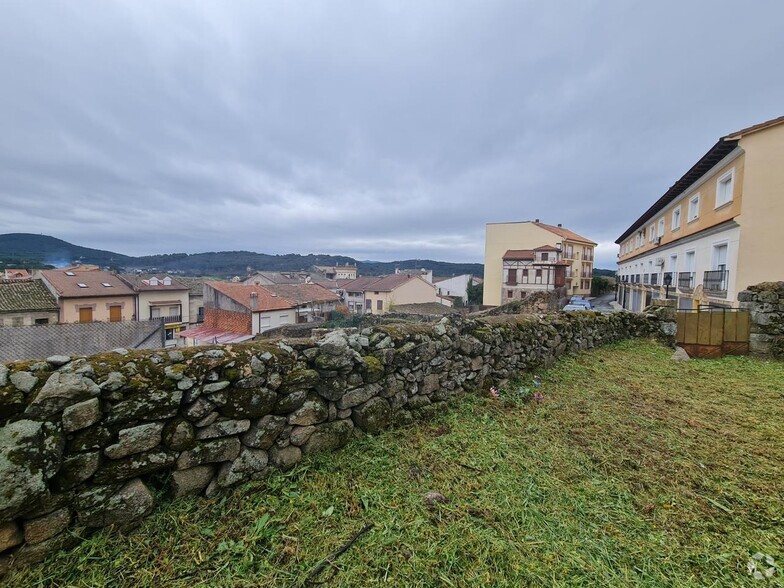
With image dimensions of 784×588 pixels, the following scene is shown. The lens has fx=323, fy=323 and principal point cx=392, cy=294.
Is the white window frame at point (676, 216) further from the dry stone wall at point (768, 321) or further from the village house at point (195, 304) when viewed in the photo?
the village house at point (195, 304)

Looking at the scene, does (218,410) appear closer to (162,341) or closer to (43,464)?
(43,464)

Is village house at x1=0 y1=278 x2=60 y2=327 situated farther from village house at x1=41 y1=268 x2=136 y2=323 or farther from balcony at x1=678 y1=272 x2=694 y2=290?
balcony at x1=678 y1=272 x2=694 y2=290

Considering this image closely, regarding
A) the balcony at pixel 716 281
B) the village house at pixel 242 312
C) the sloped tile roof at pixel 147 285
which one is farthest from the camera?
the sloped tile roof at pixel 147 285

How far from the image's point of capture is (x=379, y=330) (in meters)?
3.50

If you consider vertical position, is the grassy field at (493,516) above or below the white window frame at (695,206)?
below

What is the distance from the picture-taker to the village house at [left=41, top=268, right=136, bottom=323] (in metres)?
22.6

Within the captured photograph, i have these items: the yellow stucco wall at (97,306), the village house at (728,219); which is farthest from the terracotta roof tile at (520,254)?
the yellow stucco wall at (97,306)

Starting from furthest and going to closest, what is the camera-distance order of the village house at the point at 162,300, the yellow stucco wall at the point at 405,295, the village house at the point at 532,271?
the yellow stucco wall at the point at 405,295 < the village house at the point at 532,271 < the village house at the point at 162,300

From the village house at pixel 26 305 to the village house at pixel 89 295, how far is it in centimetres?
48

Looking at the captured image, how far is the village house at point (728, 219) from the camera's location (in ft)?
38.5

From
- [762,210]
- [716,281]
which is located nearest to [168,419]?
[762,210]

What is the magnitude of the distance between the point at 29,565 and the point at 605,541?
10.9 feet

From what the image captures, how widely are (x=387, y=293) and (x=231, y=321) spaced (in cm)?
1789

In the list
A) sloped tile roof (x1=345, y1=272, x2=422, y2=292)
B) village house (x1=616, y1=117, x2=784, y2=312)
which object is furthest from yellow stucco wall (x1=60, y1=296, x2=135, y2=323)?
village house (x1=616, y1=117, x2=784, y2=312)
